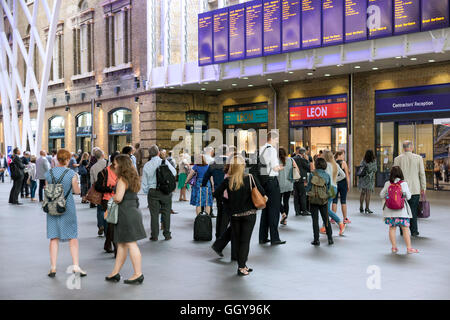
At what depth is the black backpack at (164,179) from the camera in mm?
10281

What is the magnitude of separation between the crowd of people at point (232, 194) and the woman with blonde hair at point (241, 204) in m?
0.01

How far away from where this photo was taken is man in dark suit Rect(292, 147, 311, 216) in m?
14.0

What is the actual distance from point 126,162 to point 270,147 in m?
3.63

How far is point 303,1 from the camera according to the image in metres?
20.6

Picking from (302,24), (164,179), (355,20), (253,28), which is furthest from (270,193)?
(253,28)

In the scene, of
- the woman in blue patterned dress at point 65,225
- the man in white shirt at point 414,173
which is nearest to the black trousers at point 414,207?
the man in white shirt at point 414,173

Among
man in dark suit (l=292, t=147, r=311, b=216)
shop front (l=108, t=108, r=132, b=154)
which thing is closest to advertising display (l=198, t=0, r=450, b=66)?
man in dark suit (l=292, t=147, r=311, b=216)

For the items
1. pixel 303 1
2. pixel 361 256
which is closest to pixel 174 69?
pixel 303 1

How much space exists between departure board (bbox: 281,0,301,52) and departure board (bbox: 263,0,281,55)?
202 mm

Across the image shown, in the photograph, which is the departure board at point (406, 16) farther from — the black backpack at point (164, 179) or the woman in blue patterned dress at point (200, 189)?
the black backpack at point (164, 179)

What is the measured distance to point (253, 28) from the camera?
22.7 meters

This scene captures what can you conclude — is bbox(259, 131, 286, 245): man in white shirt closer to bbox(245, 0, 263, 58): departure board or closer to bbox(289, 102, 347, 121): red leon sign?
bbox(245, 0, 263, 58): departure board

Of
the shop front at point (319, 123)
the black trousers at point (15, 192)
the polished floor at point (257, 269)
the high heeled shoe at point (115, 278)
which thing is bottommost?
the polished floor at point (257, 269)
